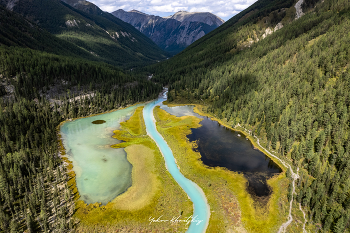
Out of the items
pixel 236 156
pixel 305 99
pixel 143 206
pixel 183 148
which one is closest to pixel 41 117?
pixel 183 148

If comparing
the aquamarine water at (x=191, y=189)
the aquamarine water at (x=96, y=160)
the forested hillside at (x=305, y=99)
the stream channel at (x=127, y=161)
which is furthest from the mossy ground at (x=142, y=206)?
the forested hillside at (x=305, y=99)

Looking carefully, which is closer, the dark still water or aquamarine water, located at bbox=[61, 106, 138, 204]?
aquamarine water, located at bbox=[61, 106, 138, 204]

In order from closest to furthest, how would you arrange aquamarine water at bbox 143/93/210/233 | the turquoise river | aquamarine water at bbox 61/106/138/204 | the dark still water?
aquamarine water at bbox 143/93/210/233, the turquoise river, aquamarine water at bbox 61/106/138/204, the dark still water

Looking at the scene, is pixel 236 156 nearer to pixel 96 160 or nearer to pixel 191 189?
pixel 191 189

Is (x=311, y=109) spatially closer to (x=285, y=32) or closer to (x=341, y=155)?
(x=341, y=155)

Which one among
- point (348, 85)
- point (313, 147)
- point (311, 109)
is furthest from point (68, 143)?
point (348, 85)

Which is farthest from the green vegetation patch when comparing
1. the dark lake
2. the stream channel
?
the dark lake

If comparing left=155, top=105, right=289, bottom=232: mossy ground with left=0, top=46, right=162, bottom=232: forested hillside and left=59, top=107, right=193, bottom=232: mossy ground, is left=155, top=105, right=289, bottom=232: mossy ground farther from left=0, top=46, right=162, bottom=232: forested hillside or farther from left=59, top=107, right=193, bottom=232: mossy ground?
left=0, top=46, right=162, bottom=232: forested hillside
